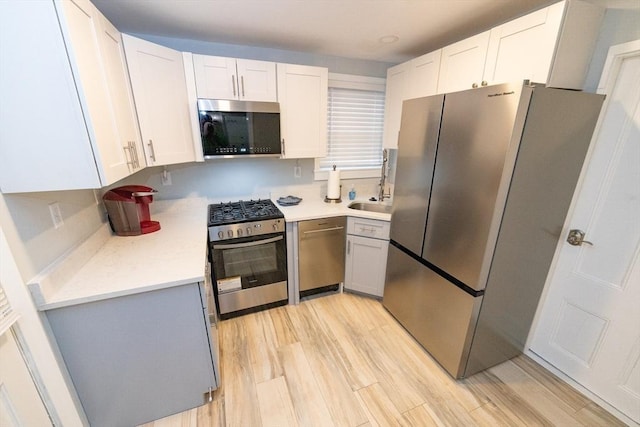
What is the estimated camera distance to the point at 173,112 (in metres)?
1.85

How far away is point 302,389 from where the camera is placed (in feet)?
5.32

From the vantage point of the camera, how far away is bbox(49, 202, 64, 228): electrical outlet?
1.21 m

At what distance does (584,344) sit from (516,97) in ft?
5.38

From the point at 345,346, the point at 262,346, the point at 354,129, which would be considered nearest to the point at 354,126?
the point at 354,129

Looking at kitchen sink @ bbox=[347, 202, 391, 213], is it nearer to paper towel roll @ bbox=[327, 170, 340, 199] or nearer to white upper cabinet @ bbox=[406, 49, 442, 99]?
paper towel roll @ bbox=[327, 170, 340, 199]

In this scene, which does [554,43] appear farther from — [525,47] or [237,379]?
[237,379]

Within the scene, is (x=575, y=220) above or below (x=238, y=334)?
above

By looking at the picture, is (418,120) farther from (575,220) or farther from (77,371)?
(77,371)

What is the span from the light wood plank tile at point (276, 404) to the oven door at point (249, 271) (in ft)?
2.36

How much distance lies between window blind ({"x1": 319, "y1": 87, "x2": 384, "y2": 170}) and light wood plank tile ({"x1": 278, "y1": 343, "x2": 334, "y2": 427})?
6.05ft

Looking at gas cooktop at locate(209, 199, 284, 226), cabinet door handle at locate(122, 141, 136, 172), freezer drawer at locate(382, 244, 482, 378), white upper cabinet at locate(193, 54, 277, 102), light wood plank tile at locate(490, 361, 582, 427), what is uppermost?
white upper cabinet at locate(193, 54, 277, 102)

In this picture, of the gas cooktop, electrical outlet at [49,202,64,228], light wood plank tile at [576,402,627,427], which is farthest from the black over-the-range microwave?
light wood plank tile at [576,402,627,427]

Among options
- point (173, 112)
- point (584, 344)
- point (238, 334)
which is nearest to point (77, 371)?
point (238, 334)

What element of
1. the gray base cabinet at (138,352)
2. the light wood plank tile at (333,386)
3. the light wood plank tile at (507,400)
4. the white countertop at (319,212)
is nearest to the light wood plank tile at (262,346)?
the light wood plank tile at (333,386)
